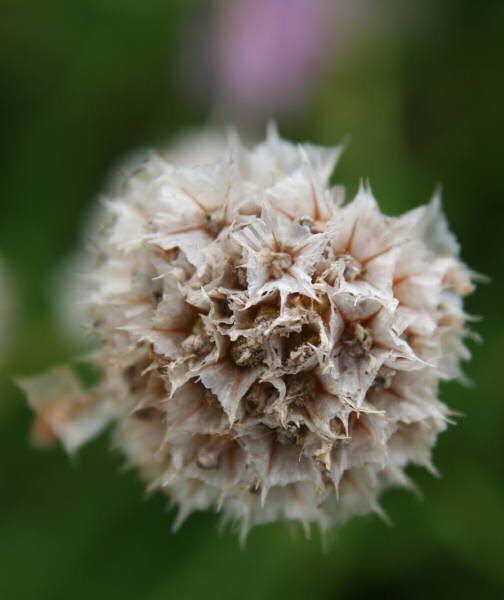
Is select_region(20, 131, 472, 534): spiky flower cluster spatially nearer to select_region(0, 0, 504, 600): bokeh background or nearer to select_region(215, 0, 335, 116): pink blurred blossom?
select_region(0, 0, 504, 600): bokeh background

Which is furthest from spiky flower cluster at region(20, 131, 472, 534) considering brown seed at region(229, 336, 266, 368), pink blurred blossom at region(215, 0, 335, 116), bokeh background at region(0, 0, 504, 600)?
pink blurred blossom at region(215, 0, 335, 116)

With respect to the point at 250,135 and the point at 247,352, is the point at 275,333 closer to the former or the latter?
the point at 247,352

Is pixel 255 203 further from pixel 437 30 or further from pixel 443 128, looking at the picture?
pixel 437 30

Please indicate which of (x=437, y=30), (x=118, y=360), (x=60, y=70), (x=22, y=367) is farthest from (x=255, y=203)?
(x=60, y=70)

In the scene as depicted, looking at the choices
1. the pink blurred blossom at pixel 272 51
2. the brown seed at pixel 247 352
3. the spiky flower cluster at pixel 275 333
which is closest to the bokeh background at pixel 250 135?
the pink blurred blossom at pixel 272 51

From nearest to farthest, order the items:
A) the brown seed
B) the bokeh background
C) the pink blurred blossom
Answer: the brown seed < the bokeh background < the pink blurred blossom
